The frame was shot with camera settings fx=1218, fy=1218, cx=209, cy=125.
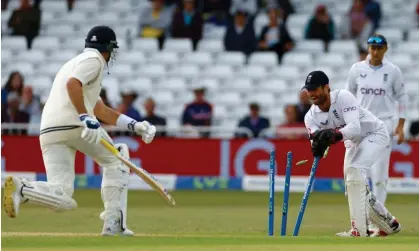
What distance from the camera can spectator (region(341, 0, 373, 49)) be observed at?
19.5 meters

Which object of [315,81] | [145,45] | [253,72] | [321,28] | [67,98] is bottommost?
[253,72]

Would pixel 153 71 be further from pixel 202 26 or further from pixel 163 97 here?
pixel 202 26

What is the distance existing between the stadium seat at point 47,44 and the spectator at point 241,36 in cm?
285

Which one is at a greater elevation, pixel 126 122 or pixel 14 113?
pixel 126 122

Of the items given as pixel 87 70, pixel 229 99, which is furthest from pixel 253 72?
pixel 87 70

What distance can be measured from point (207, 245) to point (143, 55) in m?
11.4

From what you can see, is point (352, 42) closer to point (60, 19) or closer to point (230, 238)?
point (60, 19)

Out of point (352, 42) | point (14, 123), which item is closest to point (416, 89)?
point (352, 42)

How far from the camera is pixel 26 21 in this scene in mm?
20406

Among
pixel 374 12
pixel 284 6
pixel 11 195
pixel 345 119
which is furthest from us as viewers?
pixel 284 6

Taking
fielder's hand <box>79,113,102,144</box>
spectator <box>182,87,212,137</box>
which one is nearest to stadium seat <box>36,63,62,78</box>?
spectator <box>182,87,212,137</box>

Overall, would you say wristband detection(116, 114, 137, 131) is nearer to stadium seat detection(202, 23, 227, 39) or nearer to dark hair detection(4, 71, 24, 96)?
dark hair detection(4, 71, 24, 96)

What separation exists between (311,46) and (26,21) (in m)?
4.80

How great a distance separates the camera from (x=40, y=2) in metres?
21.1
